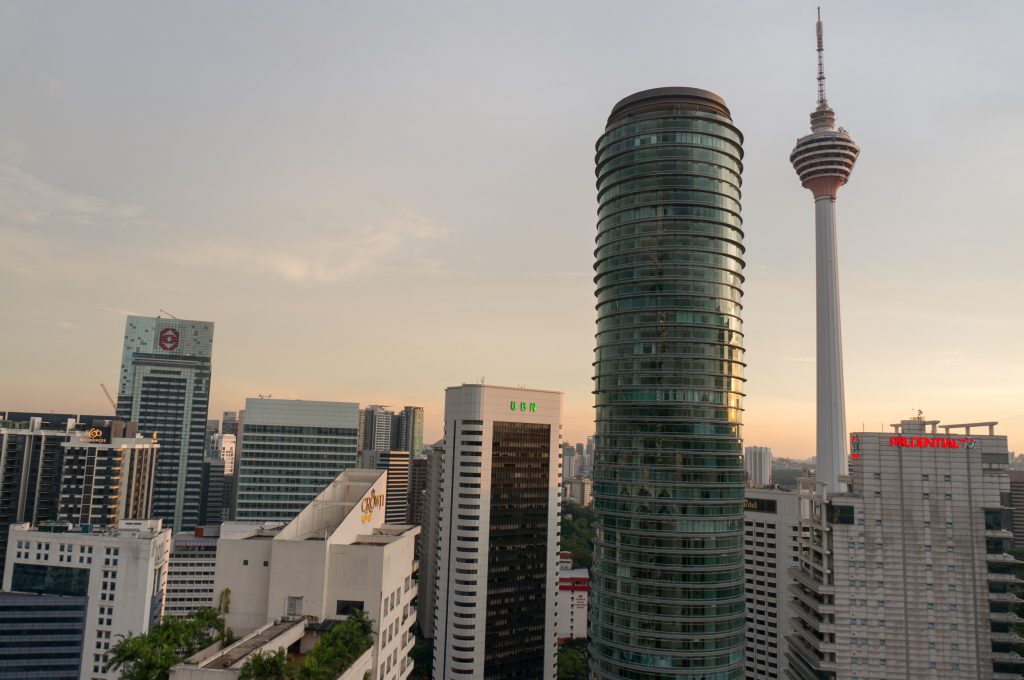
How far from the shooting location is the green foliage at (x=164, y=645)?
45.0 m

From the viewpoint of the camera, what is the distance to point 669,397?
124 metres

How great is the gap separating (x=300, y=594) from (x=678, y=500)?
3070 inches

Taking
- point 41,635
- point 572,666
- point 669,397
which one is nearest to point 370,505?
point 669,397

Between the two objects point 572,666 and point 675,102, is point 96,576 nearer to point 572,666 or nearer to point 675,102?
point 572,666

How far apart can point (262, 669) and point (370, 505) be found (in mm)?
37284

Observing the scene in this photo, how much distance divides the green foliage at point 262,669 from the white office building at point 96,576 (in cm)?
12881

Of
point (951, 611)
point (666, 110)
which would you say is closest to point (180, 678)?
point (951, 611)

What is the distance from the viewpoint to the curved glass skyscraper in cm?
11781

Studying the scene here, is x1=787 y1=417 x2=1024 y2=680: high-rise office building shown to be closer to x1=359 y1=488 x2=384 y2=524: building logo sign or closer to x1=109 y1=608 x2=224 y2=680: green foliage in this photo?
x1=359 y1=488 x2=384 y2=524: building logo sign

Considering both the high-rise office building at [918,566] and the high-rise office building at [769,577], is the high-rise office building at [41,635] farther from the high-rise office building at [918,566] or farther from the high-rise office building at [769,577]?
the high-rise office building at [769,577]

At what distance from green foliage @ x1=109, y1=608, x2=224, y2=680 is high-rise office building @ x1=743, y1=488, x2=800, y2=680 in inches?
6055

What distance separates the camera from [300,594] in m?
61.3

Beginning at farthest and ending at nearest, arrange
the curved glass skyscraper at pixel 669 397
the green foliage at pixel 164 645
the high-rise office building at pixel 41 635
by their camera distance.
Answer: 1. the high-rise office building at pixel 41 635
2. the curved glass skyscraper at pixel 669 397
3. the green foliage at pixel 164 645

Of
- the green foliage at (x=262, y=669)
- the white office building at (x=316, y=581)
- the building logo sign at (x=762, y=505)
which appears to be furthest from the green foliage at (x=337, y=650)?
the building logo sign at (x=762, y=505)
